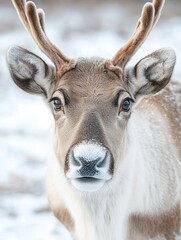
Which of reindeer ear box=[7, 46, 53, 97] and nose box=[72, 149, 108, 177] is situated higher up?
reindeer ear box=[7, 46, 53, 97]

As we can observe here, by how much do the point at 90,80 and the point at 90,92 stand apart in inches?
3.6

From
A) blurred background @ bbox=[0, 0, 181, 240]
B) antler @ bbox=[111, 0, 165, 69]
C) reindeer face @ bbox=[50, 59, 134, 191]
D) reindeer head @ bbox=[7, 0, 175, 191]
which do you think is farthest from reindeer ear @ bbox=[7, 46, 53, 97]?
blurred background @ bbox=[0, 0, 181, 240]

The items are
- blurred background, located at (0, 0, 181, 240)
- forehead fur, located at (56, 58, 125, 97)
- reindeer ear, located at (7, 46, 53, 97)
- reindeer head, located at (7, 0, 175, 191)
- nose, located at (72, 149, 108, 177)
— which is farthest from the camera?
blurred background, located at (0, 0, 181, 240)

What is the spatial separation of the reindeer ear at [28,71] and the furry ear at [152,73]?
0.49 metres

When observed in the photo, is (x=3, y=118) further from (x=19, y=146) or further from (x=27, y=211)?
(x=27, y=211)

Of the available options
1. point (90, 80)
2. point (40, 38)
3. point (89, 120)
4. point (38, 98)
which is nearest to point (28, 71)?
point (40, 38)

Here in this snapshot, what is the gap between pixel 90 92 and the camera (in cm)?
395

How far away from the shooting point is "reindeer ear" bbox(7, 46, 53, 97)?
4180 millimetres

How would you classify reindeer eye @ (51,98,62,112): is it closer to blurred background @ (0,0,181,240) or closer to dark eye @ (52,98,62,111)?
dark eye @ (52,98,62,111)

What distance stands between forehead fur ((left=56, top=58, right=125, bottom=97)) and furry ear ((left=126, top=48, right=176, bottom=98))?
14 centimetres

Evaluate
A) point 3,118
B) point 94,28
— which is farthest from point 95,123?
point 94,28

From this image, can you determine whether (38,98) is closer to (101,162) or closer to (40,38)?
(40,38)

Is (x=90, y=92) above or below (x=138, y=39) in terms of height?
below

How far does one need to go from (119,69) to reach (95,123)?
51 centimetres
